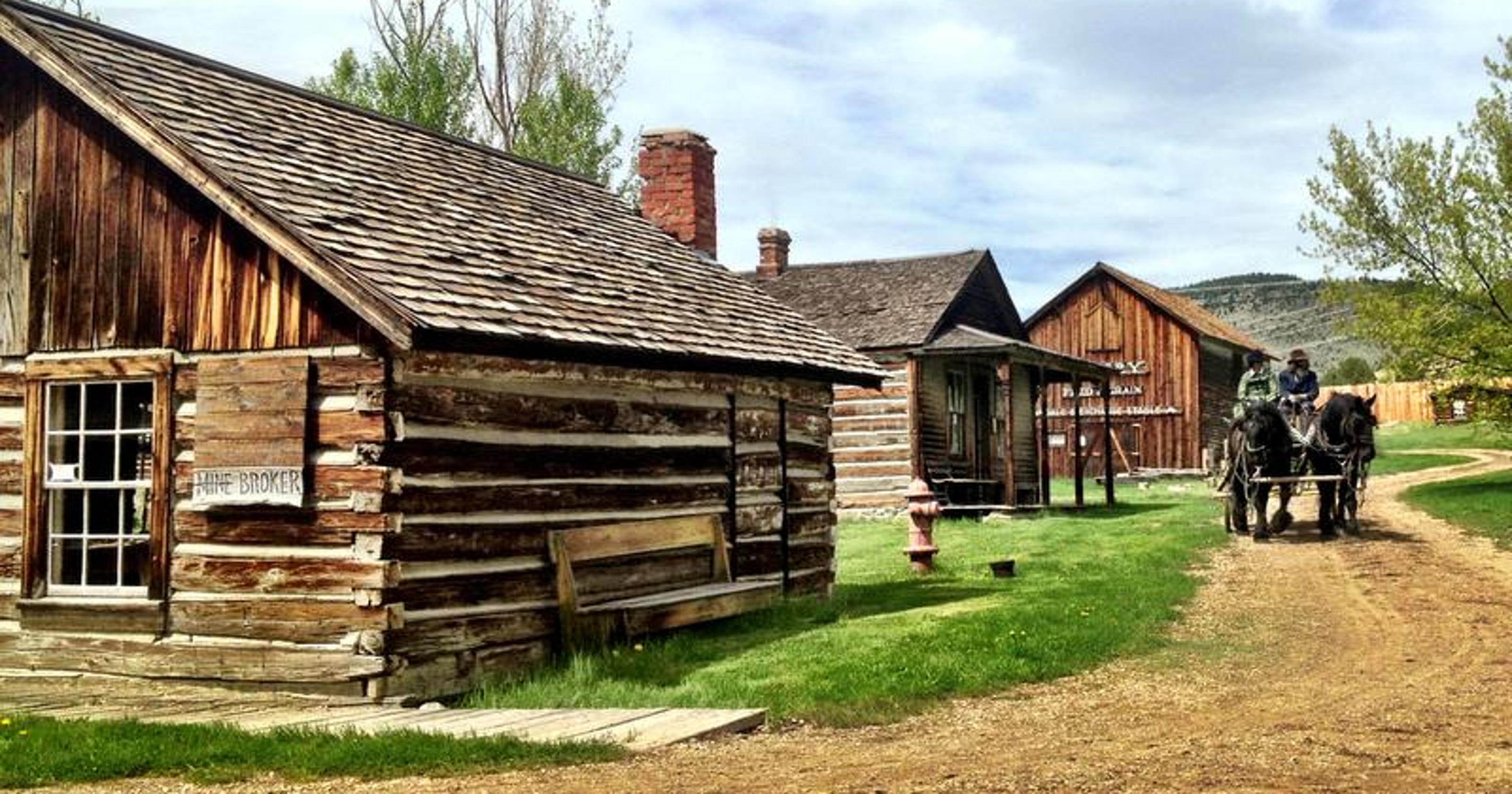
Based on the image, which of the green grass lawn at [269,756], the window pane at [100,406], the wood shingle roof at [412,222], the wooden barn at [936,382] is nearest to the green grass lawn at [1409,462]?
the wooden barn at [936,382]

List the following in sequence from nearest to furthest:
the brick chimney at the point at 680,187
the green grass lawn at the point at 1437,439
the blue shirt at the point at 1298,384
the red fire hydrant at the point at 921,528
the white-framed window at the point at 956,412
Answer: the red fire hydrant at the point at 921,528, the brick chimney at the point at 680,187, the blue shirt at the point at 1298,384, the white-framed window at the point at 956,412, the green grass lawn at the point at 1437,439

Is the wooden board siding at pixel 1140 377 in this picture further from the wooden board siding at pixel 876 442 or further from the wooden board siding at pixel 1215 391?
the wooden board siding at pixel 876 442

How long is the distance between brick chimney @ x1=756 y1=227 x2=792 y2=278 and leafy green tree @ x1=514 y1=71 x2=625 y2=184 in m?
5.00

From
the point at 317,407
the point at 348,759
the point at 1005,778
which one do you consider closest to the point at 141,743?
the point at 348,759

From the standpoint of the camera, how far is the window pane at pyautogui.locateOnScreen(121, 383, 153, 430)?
12383 millimetres

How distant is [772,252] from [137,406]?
23.4 meters

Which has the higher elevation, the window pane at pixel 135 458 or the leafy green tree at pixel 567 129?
the leafy green tree at pixel 567 129

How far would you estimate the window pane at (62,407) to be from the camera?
11.5 metres

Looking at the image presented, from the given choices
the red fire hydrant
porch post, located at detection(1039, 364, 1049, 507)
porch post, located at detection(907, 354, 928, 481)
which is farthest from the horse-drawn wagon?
porch post, located at detection(907, 354, 928, 481)

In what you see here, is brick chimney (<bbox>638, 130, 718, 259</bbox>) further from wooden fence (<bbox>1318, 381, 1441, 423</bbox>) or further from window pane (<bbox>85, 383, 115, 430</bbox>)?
wooden fence (<bbox>1318, 381, 1441, 423</bbox>)

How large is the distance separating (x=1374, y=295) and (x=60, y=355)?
80.7ft

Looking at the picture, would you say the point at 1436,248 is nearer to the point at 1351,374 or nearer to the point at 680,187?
the point at 680,187

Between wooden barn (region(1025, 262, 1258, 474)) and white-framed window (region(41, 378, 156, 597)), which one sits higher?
wooden barn (region(1025, 262, 1258, 474))

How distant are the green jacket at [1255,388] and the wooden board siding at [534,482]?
25.8 ft
